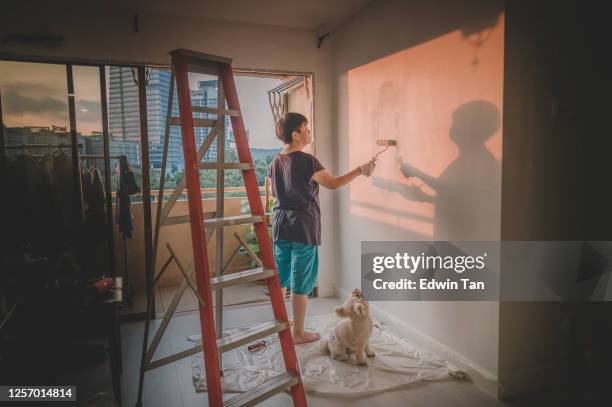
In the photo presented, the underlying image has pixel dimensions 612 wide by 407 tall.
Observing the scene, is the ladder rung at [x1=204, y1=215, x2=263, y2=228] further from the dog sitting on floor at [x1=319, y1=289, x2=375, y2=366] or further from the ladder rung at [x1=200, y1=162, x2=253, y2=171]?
the dog sitting on floor at [x1=319, y1=289, x2=375, y2=366]

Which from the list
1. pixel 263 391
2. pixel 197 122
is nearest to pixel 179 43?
pixel 197 122

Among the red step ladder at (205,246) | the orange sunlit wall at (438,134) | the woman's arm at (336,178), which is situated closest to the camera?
the red step ladder at (205,246)

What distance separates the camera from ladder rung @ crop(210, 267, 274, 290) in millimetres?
1844

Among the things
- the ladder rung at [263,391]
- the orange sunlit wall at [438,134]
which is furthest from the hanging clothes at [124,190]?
the ladder rung at [263,391]

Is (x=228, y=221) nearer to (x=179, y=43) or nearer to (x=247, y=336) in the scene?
(x=247, y=336)

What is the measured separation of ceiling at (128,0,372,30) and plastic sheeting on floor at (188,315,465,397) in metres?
2.43

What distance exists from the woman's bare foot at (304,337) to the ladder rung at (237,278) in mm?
1098

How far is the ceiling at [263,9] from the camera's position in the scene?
10.0 ft

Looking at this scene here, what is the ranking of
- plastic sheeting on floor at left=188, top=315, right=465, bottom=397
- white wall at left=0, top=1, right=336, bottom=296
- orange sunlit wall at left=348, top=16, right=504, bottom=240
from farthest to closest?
white wall at left=0, top=1, right=336, bottom=296 → plastic sheeting on floor at left=188, top=315, right=465, bottom=397 → orange sunlit wall at left=348, top=16, right=504, bottom=240

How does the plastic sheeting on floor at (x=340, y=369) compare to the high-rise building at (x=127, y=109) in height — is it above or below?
below

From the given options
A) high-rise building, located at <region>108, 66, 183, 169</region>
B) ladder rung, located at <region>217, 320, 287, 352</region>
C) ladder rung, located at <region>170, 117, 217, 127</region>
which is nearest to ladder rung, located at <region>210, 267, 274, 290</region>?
ladder rung, located at <region>217, 320, 287, 352</region>

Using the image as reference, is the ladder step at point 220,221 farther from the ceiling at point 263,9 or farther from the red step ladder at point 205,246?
the ceiling at point 263,9

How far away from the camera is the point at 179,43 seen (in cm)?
331

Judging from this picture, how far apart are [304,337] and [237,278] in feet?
4.13
